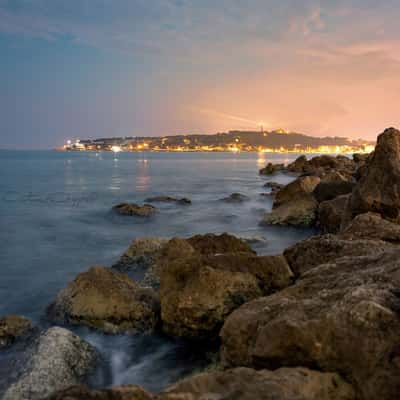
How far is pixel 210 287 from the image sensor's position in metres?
5.50

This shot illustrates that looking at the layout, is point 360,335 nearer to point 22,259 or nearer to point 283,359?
point 283,359

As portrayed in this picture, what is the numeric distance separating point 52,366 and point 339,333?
3.25m

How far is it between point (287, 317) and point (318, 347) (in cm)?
34

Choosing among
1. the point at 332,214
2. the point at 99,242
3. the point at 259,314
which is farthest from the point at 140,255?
the point at 259,314

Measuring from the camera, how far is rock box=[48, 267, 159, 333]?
20.2 ft

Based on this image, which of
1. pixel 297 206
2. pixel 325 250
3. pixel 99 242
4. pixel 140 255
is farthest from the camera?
pixel 297 206

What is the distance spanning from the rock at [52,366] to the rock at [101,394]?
2168 mm

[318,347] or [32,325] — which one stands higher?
[318,347]

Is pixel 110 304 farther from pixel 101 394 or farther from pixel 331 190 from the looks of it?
pixel 331 190

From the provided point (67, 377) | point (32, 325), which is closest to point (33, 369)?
point (67, 377)

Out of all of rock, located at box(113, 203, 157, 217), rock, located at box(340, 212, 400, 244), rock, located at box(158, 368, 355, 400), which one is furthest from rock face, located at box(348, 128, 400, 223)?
rock, located at box(113, 203, 157, 217)

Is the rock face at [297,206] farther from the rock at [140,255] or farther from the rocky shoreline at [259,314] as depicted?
the rock at [140,255]

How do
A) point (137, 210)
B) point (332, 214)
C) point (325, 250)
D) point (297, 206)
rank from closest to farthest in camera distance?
point (325, 250) < point (332, 214) < point (297, 206) < point (137, 210)

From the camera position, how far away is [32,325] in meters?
6.50
